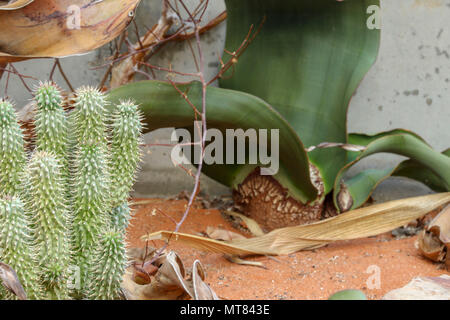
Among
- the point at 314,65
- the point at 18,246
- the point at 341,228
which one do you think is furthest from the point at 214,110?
the point at 18,246

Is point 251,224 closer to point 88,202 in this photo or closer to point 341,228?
point 341,228

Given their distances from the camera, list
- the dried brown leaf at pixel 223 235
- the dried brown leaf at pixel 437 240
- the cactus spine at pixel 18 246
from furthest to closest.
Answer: the dried brown leaf at pixel 223 235
the dried brown leaf at pixel 437 240
the cactus spine at pixel 18 246

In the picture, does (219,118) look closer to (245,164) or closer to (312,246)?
(245,164)

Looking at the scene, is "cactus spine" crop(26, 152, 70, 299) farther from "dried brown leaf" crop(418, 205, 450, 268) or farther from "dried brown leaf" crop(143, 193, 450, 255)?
"dried brown leaf" crop(418, 205, 450, 268)

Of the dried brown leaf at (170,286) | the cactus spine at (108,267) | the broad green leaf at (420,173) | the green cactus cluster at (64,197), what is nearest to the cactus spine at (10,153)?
the green cactus cluster at (64,197)

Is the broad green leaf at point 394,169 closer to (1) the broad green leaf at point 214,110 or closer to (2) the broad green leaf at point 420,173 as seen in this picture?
(2) the broad green leaf at point 420,173

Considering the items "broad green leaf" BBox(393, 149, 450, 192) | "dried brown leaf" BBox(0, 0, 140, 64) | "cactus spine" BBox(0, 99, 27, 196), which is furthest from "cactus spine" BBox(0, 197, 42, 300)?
"broad green leaf" BBox(393, 149, 450, 192)

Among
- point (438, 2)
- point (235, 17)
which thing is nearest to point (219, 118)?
point (235, 17)
